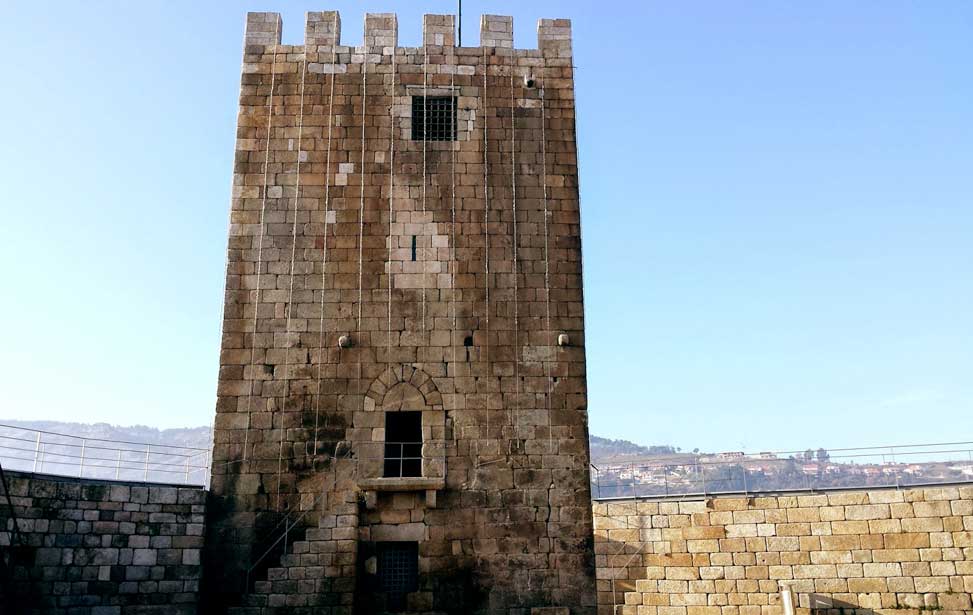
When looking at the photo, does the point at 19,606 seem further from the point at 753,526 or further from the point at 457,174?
the point at 753,526

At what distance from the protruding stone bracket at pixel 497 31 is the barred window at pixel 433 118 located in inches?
52.3

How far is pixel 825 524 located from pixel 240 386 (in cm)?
943

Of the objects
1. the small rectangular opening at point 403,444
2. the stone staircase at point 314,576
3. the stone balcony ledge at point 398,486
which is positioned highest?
the small rectangular opening at point 403,444

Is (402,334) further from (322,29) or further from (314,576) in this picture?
(322,29)

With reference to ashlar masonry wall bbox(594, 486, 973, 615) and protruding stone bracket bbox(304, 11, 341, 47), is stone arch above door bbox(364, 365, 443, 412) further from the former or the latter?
protruding stone bracket bbox(304, 11, 341, 47)

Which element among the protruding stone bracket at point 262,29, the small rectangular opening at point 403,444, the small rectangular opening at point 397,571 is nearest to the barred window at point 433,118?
the protruding stone bracket at point 262,29

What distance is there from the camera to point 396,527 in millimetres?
12016

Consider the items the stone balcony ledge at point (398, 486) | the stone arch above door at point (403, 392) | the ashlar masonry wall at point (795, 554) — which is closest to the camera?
the ashlar masonry wall at point (795, 554)

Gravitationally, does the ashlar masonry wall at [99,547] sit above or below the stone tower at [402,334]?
below

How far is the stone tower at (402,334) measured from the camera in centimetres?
1183

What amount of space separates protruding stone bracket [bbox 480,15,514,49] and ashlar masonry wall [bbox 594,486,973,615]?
8452mm

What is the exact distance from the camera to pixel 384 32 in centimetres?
1420

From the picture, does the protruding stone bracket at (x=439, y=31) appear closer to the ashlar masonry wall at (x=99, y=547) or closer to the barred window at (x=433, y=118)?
the barred window at (x=433, y=118)

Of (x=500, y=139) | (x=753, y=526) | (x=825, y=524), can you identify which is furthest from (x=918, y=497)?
(x=500, y=139)
